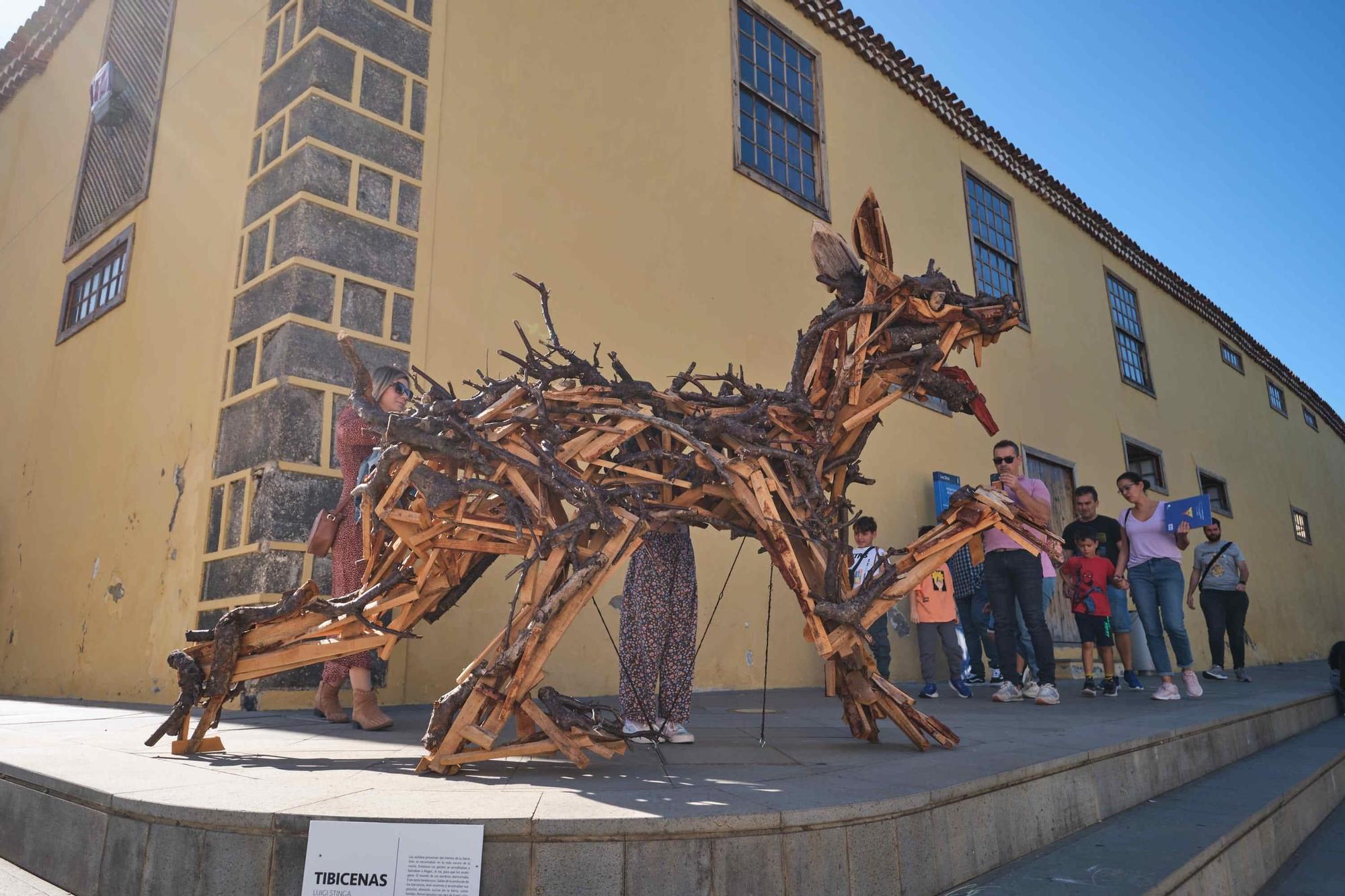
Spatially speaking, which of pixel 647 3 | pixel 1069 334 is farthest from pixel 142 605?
pixel 1069 334

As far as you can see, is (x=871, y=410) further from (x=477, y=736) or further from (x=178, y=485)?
(x=178, y=485)

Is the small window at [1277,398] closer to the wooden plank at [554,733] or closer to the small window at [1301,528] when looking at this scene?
the small window at [1301,528]

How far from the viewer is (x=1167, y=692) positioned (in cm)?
569

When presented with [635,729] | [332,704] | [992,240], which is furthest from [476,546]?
[992,240]

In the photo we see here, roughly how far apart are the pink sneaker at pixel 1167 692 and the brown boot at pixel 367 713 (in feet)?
15.9

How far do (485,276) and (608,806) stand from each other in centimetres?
479

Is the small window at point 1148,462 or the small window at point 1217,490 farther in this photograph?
the small window at point 1217,490

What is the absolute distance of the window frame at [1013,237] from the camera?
11344 mm

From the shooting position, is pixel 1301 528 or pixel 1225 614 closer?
pixel 1225 614

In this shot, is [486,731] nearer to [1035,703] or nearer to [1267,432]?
[1035,703]

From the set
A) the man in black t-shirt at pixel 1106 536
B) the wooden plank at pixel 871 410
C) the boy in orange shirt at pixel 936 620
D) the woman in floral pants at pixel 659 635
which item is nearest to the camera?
the wooden plank at pixel 871 410

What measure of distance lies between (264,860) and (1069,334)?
43.2 feet

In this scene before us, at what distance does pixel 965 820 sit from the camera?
2338 mm

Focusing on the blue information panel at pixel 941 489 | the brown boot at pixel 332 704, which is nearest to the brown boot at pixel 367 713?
the brown boot at pixel 332 704
